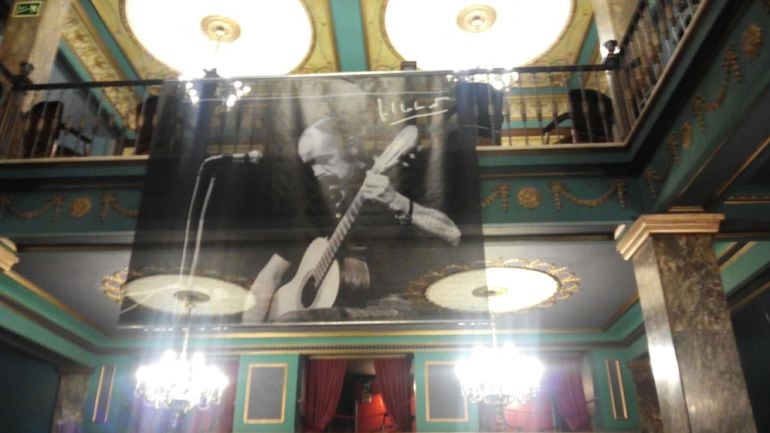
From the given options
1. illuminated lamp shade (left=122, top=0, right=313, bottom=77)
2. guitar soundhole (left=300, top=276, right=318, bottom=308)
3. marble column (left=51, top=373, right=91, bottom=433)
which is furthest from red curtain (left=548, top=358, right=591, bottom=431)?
marble column (left=51, top=373, right=91, bottom=433)

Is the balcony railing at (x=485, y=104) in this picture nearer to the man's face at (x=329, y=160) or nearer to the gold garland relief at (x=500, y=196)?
the gold garland relief at (x=500, y=196)

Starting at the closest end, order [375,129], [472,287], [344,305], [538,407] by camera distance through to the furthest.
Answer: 1. [344,305]
2. [375,129]
3. [472,287]
4. [538,407]

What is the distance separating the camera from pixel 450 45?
28.7ft

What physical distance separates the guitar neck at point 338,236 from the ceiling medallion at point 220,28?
4522mm

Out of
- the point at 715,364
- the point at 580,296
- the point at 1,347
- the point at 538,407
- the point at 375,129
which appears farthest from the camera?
the point at 538,407

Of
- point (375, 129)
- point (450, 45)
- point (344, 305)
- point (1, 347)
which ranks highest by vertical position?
point (450, 45)

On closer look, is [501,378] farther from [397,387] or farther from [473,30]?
[473,30]

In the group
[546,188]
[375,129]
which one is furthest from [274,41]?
[546,188]

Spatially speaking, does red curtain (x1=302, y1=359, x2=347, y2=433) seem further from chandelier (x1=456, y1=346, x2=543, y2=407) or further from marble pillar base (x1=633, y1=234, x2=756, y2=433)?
marble pillar base (x1=633, y1=234, x2=756, y2=433)

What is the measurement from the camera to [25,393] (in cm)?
933

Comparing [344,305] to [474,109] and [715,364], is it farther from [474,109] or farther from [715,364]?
[715,364]

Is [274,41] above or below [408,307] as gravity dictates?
above

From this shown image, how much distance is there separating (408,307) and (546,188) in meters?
1.53

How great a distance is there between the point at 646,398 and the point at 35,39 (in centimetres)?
919
